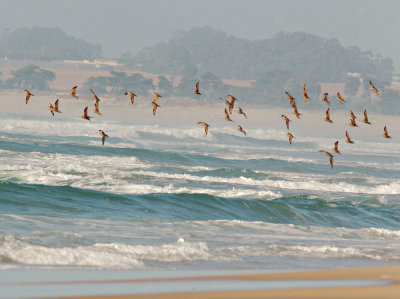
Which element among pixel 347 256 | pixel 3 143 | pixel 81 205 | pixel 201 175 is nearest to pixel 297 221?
pixel 81 205

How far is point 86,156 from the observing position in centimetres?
3947

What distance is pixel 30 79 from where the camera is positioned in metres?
152

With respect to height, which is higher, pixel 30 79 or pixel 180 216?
pixel 30 79

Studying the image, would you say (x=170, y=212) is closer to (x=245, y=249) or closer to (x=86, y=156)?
(x=245, y=249)

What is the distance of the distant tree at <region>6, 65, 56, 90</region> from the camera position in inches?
5955

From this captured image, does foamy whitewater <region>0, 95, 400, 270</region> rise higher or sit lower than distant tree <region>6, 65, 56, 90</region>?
lower

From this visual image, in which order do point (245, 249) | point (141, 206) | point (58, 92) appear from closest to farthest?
point (245, 249), point (141, 206), point (58, 92)

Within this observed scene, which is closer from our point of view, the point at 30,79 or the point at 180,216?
the point at 180,216

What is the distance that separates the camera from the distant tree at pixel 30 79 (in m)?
151

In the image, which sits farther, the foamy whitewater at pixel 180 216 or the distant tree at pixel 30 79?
the distant tree at pixel 30 79

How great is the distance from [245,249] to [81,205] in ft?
21.8

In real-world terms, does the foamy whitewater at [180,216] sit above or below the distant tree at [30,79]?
below

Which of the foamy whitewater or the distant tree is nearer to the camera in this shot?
the foamy whitewater

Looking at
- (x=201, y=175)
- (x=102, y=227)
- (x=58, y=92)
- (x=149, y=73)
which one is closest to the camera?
(x=102, y=227)
